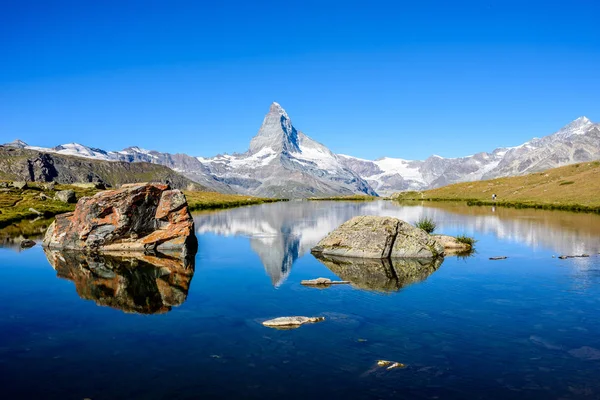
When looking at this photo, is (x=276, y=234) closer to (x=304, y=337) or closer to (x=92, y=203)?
(x=92, y=203)

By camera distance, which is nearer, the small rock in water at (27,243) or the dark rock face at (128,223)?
the dark rock face at (128,223)

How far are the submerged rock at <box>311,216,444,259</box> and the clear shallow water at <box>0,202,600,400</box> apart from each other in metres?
5.66

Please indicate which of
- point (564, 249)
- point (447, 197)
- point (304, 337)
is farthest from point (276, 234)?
point (447, 197)

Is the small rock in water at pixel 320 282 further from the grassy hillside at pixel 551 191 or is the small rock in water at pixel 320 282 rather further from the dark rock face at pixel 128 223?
the grassy hillside at pixel 551 191

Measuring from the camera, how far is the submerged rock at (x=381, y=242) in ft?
146

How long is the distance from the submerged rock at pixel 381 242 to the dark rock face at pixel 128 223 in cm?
1684

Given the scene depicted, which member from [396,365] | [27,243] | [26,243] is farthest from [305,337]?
[26,243]

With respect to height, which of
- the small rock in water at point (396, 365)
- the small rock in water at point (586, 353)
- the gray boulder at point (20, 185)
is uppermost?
the gray boulder at point (20, 185)

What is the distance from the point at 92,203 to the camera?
49.6 meters

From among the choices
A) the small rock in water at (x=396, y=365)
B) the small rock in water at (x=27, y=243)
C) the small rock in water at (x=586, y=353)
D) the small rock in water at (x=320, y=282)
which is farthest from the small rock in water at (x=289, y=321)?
the small rock in water at (x=27, y=243)

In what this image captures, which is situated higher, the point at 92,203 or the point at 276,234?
the point at 92,203

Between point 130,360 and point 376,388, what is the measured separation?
10554 millimetres

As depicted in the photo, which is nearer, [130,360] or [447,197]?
[130,360]

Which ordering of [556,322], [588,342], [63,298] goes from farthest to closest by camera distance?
[63,298] < [556,322] < [588,342]
